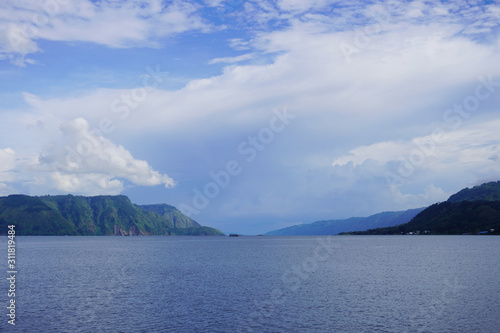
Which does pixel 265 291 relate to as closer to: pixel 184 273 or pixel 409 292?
pixel 409 292

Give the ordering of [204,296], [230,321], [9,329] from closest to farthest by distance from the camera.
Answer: [9,329]
[230,321]
[204,296]

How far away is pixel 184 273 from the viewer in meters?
126

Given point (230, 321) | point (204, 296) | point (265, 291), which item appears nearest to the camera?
point (230, 321)

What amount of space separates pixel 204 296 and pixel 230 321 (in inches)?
884

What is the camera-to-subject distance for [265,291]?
294 ft

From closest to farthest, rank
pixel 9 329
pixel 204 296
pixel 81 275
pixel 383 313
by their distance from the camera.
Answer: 1. pixel 9 329
2. pixel 383 313
3. pixel 204 296
4. pixel 81 275

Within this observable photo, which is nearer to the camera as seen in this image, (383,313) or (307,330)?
(307,330)

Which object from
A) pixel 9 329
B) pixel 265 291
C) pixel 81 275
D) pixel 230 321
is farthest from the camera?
pixel 81 275

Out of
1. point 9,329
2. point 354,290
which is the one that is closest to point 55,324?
point 9,329

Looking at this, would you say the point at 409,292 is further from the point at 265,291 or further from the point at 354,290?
the point at 265,291

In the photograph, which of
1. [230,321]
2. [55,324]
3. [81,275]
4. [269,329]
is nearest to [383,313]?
[269,329]

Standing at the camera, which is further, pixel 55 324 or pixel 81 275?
pixel 81 275

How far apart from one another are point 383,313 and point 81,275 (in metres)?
93.2

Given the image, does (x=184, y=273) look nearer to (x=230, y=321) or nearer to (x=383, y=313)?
(x=230, y=321)
